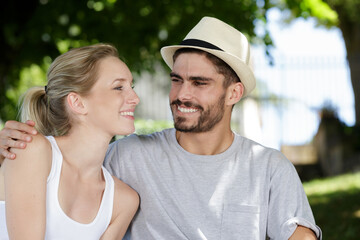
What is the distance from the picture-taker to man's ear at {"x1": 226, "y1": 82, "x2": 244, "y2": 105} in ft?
11.1

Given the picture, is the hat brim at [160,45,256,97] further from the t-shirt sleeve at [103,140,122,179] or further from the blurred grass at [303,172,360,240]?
the blurred grass at [303,172,360,240]

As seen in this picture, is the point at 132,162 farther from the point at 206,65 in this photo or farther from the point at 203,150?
the point at 206,65

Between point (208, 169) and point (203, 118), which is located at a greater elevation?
point (203, 118)

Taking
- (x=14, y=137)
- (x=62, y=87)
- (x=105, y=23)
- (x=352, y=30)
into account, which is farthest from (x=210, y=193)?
(x=352, y=30)

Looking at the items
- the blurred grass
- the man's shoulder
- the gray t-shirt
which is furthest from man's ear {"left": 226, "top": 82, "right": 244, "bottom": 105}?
the blurred grass

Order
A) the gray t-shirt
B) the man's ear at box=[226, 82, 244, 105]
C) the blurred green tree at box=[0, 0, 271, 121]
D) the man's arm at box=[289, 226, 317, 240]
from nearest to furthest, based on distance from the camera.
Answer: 1. the man's arm at box=[289, 226, 317, 240]
2. the gray t-shirt
3. the man's ear at box=[226, 82, 244, 105]
4. the blurred green tree at box=[0, 0, 271, 121]

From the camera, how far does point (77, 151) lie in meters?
2.82

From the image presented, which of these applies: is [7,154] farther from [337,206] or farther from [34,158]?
[337,206]

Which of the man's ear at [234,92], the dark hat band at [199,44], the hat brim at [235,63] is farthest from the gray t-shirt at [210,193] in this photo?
the dark hat band at [199,44]

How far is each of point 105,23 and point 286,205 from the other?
4.29m

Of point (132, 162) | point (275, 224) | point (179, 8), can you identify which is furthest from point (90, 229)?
point (179, 8)

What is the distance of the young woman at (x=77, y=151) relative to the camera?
8.43ft

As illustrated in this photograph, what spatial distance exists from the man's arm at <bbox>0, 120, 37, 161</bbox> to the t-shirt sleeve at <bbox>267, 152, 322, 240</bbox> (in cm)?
142

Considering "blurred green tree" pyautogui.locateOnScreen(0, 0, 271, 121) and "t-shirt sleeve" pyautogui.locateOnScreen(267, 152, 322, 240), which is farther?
"blurred green tree" pyautogui.locateOnScreen(0, 0, 271, 121)
